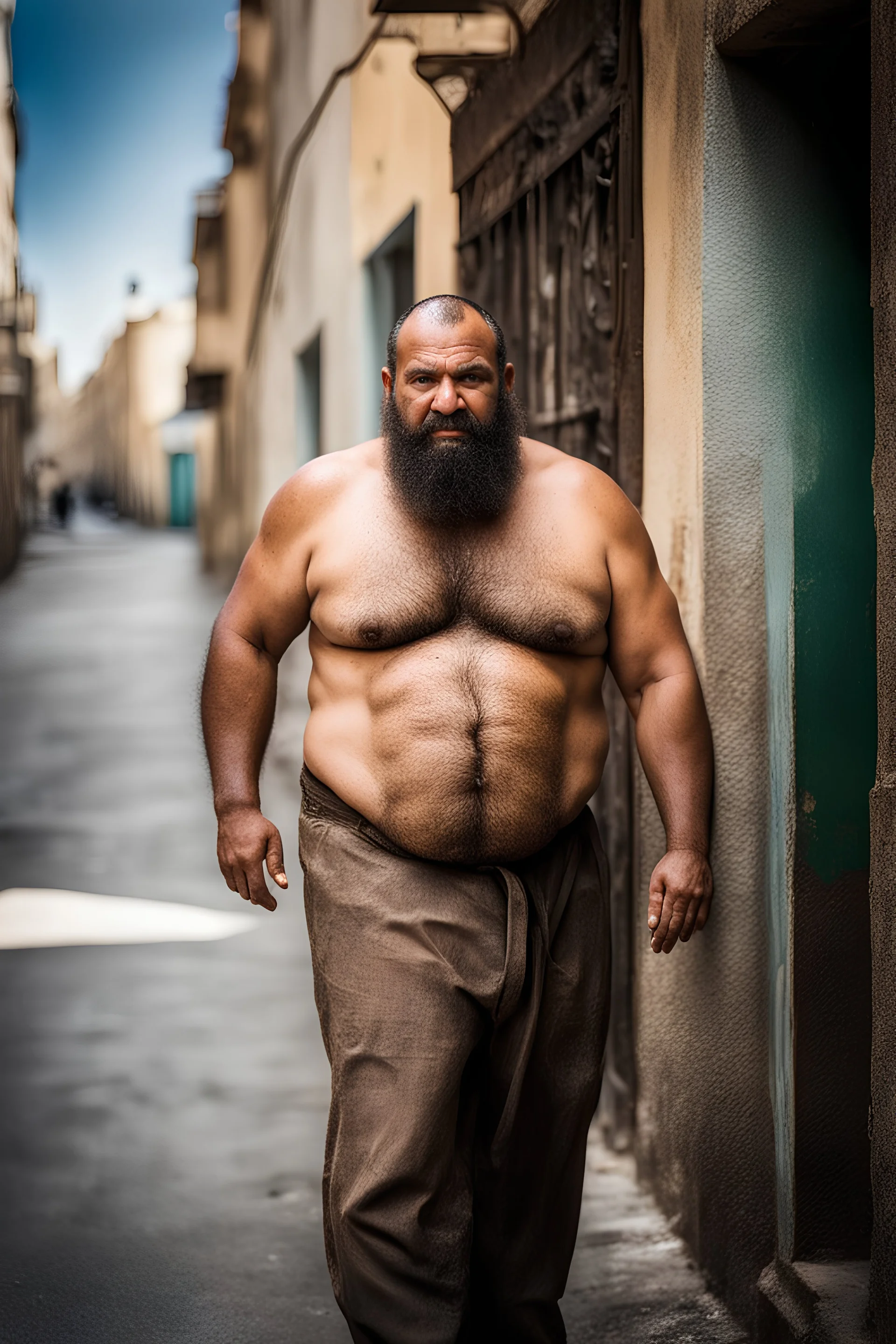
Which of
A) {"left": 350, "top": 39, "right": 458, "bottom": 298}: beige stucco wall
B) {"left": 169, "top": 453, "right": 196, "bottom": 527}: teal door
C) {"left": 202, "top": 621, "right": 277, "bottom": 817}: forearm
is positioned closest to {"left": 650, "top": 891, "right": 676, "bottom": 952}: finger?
{"left": 202, "top": 621, "right": 277, "bottom": 817}: forearm

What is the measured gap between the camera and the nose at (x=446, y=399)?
309cm

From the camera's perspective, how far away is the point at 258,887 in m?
3.28

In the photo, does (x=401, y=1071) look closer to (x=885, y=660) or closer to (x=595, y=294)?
(x=885, y=660)

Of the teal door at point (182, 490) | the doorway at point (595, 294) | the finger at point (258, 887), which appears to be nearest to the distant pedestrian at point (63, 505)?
the teal door at point (182, 490)

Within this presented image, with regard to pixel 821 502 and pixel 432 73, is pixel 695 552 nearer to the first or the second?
pixel 821 502

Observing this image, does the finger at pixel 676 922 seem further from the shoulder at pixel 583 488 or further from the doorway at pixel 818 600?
the shoulder at pixel 583 488

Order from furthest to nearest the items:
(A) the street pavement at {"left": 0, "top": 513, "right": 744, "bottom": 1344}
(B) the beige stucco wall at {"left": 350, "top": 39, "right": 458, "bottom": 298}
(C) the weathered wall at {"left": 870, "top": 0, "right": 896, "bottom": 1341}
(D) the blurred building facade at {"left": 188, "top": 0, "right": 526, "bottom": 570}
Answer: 1. (D) the blurred building facade at {"left": 188, "top": 0, "right": 526, "bottom": 570}
2. (B) the beige stucco wall at {"left": 350, "top": 39, "right": 458, "bottom": 298}
3. (A) the street pavement at {"left": 0, "top": 513, "right": 744, "bottom": 1344}
4. (C) the weathered wall at {"left": 870, "top": 0, "right": 896, "bottom": 1341}

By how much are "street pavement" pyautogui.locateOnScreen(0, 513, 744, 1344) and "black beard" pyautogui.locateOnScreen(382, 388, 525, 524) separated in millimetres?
1023

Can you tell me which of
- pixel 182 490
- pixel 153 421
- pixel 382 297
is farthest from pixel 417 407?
pixel 153 421

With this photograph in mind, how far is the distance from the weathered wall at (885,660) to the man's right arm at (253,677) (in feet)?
3.81

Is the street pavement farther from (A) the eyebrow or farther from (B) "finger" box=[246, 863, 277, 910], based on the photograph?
(A) the eyebrow

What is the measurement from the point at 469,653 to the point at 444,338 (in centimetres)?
→ 60

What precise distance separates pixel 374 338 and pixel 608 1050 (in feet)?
17.3

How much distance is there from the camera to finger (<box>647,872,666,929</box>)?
124 inches
